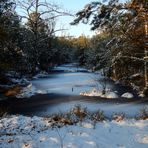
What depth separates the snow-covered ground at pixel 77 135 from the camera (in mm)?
8648

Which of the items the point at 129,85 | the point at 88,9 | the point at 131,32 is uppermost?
the point at 88,9

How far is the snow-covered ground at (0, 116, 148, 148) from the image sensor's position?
865 cm

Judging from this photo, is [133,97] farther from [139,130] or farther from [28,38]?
[28,38]

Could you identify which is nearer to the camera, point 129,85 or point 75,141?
point 75,141

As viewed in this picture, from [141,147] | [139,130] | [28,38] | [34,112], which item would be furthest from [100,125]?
[28,38]

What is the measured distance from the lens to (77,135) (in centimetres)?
931

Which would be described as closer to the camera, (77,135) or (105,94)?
(77,135)

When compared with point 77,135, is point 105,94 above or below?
below

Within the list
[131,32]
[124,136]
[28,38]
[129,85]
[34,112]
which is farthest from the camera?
[28,38]

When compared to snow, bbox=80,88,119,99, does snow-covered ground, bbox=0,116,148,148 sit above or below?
above

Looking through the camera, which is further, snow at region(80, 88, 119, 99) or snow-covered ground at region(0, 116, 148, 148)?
snow at region(80, 88, 119, 99)

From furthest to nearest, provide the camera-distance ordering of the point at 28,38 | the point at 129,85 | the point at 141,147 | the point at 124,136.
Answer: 1. the point at 28,38
2. the point at 129,85
3. the point at 124,136
4. the point at 141,147

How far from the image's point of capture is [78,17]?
540 inches

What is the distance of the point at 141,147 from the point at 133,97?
565 inches
